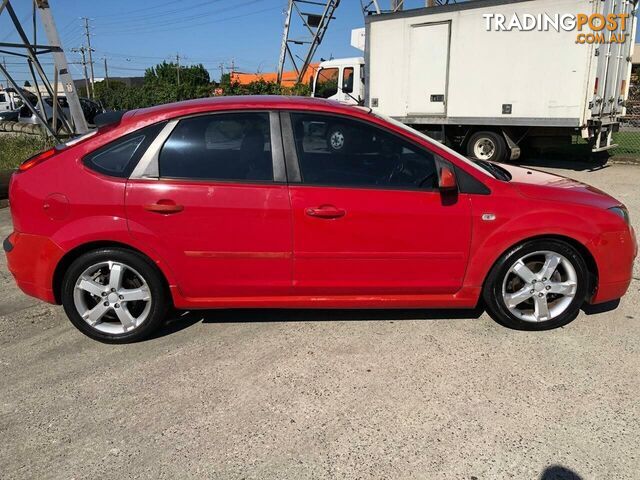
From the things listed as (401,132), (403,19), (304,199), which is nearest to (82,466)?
(304,199)

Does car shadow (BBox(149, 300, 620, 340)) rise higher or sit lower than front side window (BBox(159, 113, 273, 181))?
lower

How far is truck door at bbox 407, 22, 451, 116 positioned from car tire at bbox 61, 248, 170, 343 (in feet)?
30.2

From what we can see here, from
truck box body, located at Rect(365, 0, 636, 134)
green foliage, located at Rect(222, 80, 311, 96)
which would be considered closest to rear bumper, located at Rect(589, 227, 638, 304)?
truck box body, located at Rect(365, 0, 636, 134)

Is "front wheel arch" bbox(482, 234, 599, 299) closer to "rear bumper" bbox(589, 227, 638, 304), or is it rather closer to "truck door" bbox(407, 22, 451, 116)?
"rear bumper" bbox(589, 227, 638, 304)

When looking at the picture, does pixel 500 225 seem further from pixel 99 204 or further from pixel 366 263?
pixel 99 204

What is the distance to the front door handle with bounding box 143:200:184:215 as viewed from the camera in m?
3.32

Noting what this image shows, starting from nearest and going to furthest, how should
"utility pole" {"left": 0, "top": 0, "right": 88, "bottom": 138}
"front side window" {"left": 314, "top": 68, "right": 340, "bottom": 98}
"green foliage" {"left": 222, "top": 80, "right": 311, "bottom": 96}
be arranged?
"utility pole" {"left": 0, "top": 0, "right": 88, "bottom": 138}, "front side window" {"left": 314, "top": 68, "right": 340, "bottom": 98}, "green foliage" {"left": 222, "top": 80, "right": 311, "bottom": 96}

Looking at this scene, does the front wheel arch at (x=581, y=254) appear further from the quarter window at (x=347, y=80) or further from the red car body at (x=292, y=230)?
the quarter window at (x=347, y=80)

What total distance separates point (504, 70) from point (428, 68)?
1.63 m

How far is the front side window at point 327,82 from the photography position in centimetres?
1388

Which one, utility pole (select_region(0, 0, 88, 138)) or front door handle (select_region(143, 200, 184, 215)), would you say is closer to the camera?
front door handle (select_region(143, 200, 184, 215))

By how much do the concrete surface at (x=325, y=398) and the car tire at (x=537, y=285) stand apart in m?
0.12

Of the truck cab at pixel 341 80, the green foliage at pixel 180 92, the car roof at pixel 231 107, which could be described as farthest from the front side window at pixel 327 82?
the car roof at pixel 231 107

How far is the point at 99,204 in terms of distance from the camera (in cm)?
332
